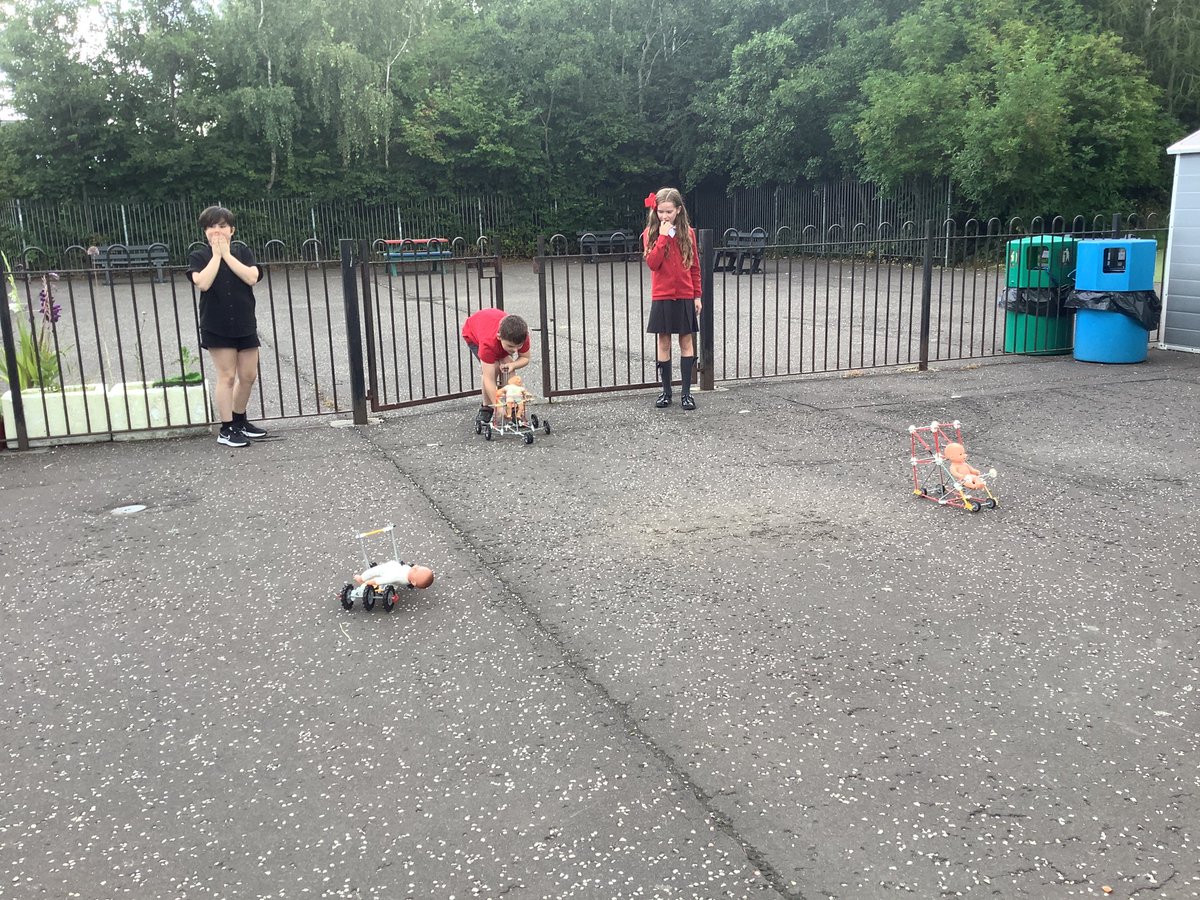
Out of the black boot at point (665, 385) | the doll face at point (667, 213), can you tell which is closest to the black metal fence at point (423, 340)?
the doll face at point (667, 213)

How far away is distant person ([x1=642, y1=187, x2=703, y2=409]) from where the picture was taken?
8539mm

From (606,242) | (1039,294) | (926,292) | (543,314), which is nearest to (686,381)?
(543,314)

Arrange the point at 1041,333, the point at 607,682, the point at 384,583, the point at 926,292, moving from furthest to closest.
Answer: the point at 1041,333
the point at 926,292
the point at 384,583
the point at 607,682

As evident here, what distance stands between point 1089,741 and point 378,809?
7.84 ft

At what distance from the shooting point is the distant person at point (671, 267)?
854 centimetres

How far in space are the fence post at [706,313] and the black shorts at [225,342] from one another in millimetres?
4001

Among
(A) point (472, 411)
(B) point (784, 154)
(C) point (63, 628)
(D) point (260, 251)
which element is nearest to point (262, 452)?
(A) point (472, 411)

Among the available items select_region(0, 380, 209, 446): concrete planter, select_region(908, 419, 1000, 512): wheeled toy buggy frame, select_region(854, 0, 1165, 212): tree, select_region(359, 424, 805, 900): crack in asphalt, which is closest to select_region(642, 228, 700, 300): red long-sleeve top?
select_region(908, 419, 1000, 512): wheeled toy buggy frame

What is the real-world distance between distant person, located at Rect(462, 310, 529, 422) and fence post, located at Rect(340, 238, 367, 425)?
1095 millimetres

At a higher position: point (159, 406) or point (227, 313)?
point (227, 313)

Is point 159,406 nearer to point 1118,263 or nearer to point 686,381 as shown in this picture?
point 686,381

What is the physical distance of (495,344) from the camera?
25.9ft

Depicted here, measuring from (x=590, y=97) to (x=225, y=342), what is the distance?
27.7 meters

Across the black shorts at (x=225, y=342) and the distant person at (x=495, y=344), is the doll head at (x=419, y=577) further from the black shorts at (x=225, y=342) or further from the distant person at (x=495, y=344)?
the black shorts at (x=225, y=342)
